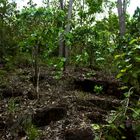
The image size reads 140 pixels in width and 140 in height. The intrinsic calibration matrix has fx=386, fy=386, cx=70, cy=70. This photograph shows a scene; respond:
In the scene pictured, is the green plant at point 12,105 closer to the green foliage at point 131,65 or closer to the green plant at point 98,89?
the green plant at point 98,89

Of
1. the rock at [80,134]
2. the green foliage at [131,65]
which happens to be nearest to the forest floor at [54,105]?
the rock at [80,134]

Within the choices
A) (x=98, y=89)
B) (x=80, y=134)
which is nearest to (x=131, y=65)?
(x=80, y=134)

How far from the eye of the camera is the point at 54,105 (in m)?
7.47

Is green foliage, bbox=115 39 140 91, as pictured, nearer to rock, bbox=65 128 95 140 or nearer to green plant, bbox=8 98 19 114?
rock, bbox=65 128 95 140

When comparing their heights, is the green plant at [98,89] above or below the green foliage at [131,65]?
below

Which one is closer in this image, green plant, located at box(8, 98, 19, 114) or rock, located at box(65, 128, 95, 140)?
rock, located at box(65, 128, 95, 140)

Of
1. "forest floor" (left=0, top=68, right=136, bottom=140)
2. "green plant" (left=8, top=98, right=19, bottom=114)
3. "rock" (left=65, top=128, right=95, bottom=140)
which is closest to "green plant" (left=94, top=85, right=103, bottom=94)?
"forest floor" (left=0, top=68, right=136, bottom=140)

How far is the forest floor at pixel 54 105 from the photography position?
6.60 metres

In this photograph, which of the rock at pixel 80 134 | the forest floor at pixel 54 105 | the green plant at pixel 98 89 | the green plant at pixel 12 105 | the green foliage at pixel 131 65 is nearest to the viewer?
the green foliage at pixel 131 65

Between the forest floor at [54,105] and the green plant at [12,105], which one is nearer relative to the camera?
the forest floor at [54,105]

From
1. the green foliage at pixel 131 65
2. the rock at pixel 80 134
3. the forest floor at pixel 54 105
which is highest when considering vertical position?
the green foliage at pixel 131 65

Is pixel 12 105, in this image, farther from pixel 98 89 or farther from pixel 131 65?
pixel 131 65

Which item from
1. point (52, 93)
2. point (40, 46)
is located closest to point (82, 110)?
point (52, 93)

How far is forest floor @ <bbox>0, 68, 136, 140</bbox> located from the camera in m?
6.60
